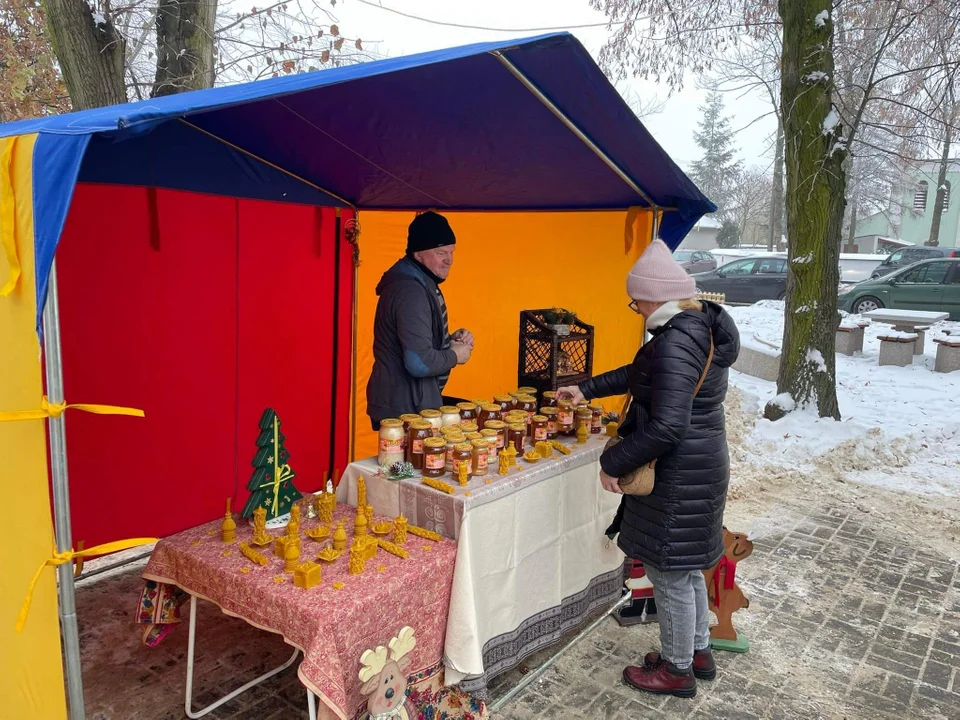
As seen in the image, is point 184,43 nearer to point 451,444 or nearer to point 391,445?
point 391,445

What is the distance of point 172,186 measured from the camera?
349 centimetres

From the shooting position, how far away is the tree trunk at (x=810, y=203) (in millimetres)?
6535

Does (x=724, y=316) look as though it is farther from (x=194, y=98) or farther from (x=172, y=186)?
(x=172, y=186)

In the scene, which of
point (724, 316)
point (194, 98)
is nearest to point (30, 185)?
point (194, 98)

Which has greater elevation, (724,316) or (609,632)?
(724,316)

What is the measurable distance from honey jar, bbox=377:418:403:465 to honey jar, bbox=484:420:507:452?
37 cm

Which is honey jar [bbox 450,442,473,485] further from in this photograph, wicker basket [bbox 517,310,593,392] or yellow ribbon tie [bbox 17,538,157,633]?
yellow ribbon tie [bbox 17,538,157,633]

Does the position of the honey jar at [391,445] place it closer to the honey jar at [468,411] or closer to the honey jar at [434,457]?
the honey jar at [434,457]

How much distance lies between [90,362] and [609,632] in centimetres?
274

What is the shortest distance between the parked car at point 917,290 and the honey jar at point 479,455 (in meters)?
12.8

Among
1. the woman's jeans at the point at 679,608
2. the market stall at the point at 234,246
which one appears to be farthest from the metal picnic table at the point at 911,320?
the woman's jeans at the point at 679,608

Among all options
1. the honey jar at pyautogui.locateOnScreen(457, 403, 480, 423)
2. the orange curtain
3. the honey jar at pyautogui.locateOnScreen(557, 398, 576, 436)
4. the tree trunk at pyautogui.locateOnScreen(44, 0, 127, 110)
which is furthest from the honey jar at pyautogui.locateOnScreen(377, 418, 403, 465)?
the tree trunk at pyautogui.locateOnScreen(44, 0, 127, 110)

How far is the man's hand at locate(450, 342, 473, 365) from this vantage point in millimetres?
3331

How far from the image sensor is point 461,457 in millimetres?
2709
